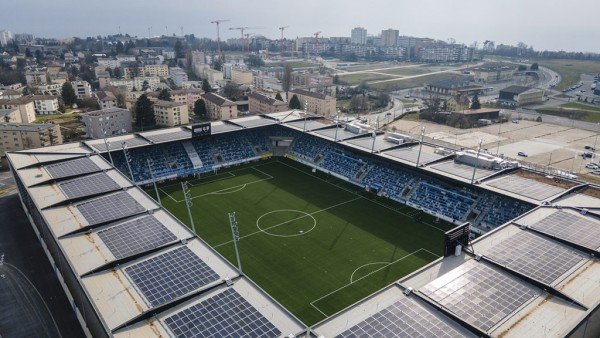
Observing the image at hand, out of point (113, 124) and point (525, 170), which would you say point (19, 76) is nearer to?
point (113, 124)

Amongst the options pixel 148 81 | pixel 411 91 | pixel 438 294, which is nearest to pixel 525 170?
pixel 438 294

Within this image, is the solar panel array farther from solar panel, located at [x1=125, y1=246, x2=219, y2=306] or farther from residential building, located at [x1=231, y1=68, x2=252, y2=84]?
residential building, located at [x1=231, y1=68, x2=252, y2=84]

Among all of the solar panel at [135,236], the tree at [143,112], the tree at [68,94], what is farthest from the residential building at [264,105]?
the solar panel at [135,236]

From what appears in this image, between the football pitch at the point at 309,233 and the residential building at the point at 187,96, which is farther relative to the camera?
the residential building at the point at 187,96

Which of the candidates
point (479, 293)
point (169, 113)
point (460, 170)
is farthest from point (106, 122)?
point (479, 293)

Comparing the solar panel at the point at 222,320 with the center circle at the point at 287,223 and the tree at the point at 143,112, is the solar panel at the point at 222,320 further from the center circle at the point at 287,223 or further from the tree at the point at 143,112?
the tree at the point at 143,112

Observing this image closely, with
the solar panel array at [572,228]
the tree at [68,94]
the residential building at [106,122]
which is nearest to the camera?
the solar panel array at [572,228]
